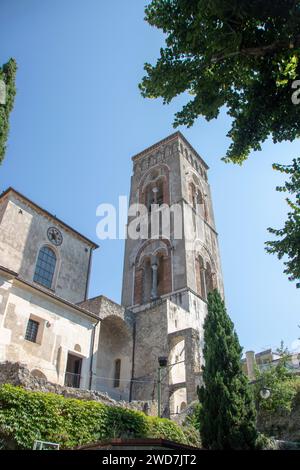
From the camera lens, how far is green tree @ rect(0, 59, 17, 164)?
1215 centimetres

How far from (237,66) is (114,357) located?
18.1 m

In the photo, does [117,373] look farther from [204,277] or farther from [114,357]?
[204,277]

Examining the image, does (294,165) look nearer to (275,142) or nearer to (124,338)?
(275,142)

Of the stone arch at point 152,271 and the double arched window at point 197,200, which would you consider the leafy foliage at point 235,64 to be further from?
the double arched window at point 197,200

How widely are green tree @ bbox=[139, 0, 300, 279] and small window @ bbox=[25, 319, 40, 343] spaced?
10.8 m

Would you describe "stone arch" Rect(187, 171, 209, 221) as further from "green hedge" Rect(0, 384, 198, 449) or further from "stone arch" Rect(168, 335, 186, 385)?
"green hedge" Rect(0, 384, 198, 449)

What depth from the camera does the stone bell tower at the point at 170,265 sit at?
21172mm

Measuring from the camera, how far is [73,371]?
61.3ft

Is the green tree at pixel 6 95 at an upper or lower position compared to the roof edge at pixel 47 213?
lower

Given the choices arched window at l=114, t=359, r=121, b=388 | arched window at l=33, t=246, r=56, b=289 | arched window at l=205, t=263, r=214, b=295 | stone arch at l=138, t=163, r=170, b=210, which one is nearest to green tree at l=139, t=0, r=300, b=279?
arched window at l=114, t=359, r=121, b=388

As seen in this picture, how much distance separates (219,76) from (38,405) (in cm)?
1022

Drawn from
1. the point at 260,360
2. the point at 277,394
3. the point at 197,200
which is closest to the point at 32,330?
the point at 277,394

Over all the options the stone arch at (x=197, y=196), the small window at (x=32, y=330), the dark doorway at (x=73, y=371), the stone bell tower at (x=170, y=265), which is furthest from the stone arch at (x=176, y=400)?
the stone arch at (x=197, y=196)

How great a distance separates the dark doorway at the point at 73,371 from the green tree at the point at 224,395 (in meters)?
7.02
